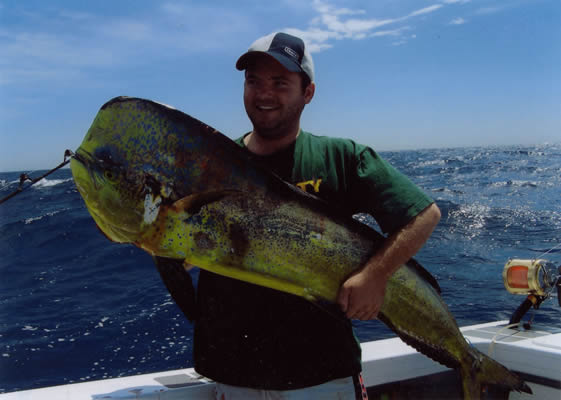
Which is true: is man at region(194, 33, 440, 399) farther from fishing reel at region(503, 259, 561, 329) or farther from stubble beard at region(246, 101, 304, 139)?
fishing reel at region(503, 259, 561, 329)

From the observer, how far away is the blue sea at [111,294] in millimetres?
5344

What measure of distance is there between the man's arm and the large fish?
0.04 meters

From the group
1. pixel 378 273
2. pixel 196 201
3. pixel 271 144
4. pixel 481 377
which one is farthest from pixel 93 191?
pixel 481 377

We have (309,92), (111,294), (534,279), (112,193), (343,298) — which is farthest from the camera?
(111,294)

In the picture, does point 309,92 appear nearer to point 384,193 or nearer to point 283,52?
point 283,52

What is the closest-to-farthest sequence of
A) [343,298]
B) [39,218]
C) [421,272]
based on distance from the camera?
[343,298]
[421,272]
[39,218]

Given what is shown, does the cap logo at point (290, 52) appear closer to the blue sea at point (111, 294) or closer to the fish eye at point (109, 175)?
the fish eye at point (109, 175)

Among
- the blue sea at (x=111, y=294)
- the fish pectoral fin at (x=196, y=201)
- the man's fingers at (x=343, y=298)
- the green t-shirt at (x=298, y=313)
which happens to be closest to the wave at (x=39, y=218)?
the blue sea at (x=111, y=294)

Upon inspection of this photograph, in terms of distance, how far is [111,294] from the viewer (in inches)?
297

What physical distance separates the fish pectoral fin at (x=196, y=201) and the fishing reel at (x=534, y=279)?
2860 mm

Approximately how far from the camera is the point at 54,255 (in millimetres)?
10094

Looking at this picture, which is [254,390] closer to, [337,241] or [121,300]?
[337,241]

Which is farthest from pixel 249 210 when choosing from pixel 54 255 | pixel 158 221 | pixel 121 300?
pixel 54 255

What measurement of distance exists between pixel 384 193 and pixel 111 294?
6767 millimetres
